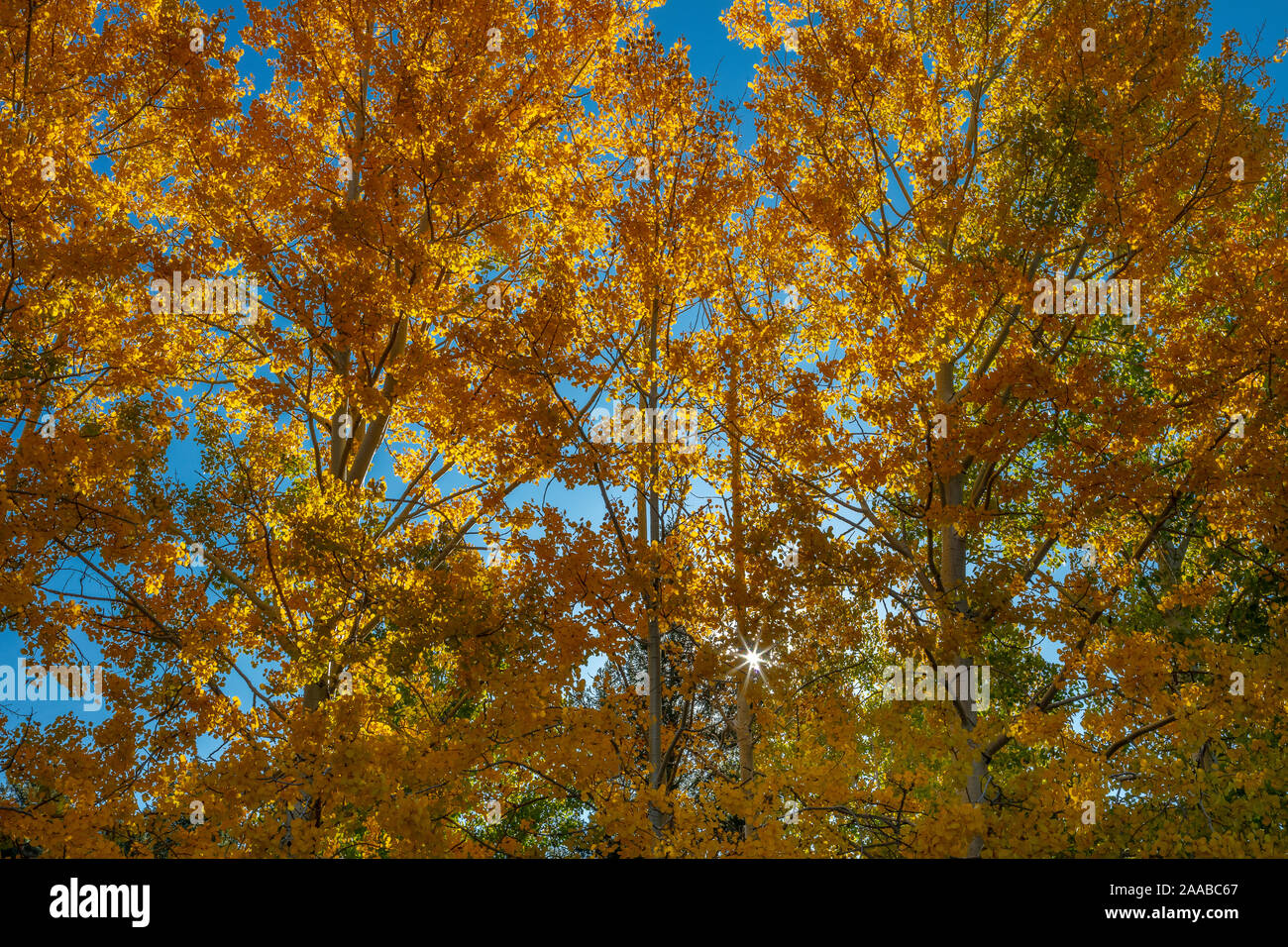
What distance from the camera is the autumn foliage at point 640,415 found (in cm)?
648

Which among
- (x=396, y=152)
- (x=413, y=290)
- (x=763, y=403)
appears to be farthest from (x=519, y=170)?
(x=763, y=403)

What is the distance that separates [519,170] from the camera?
31.2 ft

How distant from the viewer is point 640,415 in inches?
313

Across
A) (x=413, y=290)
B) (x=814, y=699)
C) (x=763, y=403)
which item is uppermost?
(x=413, y=290)

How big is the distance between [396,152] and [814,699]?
723cm

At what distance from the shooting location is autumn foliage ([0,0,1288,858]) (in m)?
6.48

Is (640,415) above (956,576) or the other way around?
above
